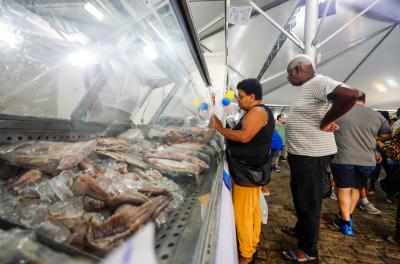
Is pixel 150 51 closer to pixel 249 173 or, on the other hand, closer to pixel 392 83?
pixel 249 173

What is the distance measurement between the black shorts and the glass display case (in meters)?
1.93

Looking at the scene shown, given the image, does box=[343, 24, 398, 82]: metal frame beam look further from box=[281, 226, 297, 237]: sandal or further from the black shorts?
box=[281, 226, 297, 237]: sandal

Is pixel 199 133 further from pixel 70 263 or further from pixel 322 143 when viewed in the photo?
pixel 70 263

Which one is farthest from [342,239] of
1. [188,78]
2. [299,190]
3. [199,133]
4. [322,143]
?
[188,78]

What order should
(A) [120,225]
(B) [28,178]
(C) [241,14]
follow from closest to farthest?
(A) [120,225] < (B) [28,178] < (C) [241,14]

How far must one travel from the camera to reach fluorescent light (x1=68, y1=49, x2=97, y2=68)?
1383 mm

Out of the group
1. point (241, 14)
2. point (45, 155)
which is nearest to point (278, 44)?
point (241, 14)

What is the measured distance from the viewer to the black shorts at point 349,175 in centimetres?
277

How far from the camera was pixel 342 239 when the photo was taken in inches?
106

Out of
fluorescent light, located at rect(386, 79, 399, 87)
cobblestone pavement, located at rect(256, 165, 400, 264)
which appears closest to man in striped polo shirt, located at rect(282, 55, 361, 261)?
cobblestone pavement, located at rect(256, 165, 400, 264)

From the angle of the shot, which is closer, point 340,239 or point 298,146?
point 298,146

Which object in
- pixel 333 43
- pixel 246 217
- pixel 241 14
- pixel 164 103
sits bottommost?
pixel 246 217

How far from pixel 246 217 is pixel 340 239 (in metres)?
1.48

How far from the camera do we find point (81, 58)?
1432 millimetres
